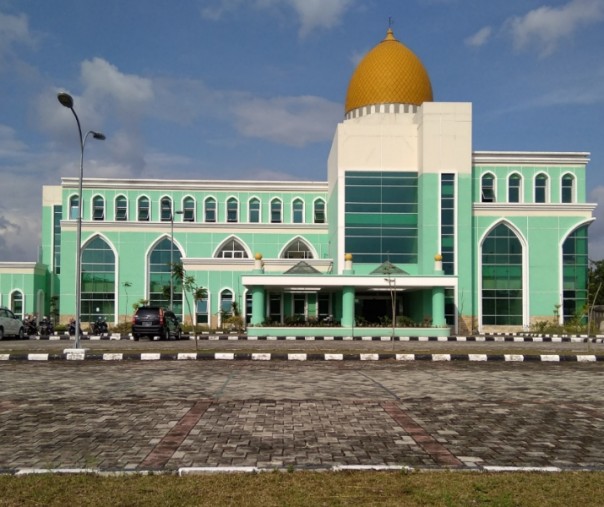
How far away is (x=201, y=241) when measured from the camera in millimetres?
54656

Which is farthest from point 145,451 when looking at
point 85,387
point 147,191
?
point 147,191

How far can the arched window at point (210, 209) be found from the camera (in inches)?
2272

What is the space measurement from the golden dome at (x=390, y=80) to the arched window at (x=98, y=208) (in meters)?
23.2

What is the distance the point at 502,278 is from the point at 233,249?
22.3 m

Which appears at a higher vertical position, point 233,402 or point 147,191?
point 147,191

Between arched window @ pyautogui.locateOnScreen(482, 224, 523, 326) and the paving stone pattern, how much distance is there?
1326 inches

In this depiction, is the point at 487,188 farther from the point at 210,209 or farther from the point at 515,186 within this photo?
the point at 210,209

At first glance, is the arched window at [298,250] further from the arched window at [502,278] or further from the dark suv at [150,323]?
the dark suv at [150,323]

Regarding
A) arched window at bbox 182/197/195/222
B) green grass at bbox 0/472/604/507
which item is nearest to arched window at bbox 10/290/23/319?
arched window at bbox 182/197/195/222

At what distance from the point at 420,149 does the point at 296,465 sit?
43025 millimetres

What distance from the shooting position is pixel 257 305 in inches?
1517

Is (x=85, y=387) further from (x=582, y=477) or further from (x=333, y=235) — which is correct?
(x=333, y=235)

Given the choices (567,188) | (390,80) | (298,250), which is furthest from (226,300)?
(567,188)

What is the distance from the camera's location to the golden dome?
166 feet
